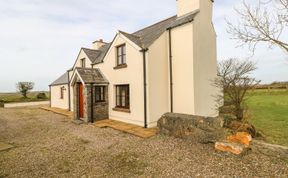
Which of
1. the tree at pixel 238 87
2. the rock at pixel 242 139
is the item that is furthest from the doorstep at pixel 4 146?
the tree at pixel 238 87

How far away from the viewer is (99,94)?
517 inches

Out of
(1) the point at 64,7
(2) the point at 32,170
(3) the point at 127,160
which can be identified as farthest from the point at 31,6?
(3) the point at 127,160

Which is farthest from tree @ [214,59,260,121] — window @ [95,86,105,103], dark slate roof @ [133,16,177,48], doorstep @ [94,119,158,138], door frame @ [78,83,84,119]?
door frame @ [78,83,84,119]

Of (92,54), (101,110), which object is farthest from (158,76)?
(92,54)

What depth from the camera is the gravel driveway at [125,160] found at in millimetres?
4969

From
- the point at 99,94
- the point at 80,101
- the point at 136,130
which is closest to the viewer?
the point at 136,130

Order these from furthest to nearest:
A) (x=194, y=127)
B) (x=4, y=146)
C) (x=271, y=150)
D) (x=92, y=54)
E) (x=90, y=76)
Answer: (x=92, y=54) < (x=90, y=76) < (x=4, y=146) < (x=194, y=127) < (x=271, y=150)

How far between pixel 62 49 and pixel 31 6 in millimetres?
14159

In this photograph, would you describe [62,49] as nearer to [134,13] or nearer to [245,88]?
[134,13]

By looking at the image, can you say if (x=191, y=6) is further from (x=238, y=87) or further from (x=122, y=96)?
(x=122, y=96)

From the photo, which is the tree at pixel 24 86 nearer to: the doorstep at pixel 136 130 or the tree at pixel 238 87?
the doorstep at pixel 136 130

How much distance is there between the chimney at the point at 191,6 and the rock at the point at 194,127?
24.9ft

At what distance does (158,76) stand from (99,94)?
5126mm

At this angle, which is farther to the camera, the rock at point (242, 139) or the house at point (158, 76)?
the house at point (158, 76)
